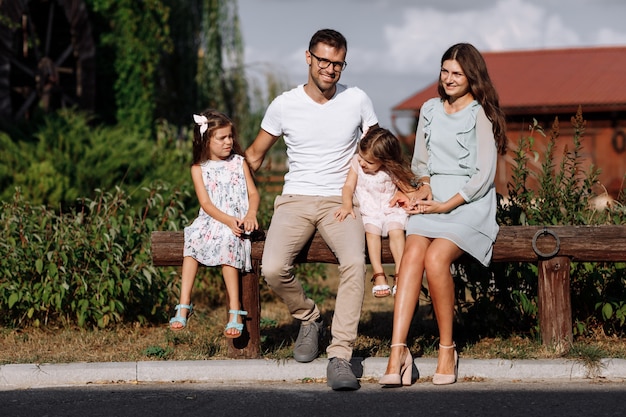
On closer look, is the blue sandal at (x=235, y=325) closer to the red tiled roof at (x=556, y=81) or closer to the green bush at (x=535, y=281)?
the green bush at (x=535, y=281)

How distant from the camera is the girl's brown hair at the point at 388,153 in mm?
5902

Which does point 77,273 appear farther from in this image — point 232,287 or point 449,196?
point 449,196

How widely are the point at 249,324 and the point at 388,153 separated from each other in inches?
53.0

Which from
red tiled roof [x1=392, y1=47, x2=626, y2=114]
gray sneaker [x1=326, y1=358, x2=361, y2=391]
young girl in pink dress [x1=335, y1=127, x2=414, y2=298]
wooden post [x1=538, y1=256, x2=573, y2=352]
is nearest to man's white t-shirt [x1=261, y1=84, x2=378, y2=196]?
young girl in pink dress [x1=335, y1=127, x2=414, y2=298]

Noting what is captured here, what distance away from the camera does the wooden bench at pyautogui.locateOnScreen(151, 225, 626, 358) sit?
6.04 metres

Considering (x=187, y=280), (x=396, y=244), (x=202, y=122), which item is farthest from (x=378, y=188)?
(x=187, y=280)

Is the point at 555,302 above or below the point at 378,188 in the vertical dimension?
below

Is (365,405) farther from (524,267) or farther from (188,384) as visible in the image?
(524,267)

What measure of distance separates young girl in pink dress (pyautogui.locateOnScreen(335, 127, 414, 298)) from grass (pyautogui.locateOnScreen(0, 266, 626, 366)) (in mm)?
766

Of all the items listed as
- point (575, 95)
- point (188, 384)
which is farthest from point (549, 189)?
point (575, 95)

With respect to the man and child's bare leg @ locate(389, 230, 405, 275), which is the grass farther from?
child's bare leg @ locate(389, 230, 405, 275)

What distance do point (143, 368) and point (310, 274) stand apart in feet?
11.8

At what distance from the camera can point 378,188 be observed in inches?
236

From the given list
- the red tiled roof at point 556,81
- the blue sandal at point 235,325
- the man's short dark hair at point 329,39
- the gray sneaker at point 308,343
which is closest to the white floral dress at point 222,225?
the blue sandal at point 235,325
